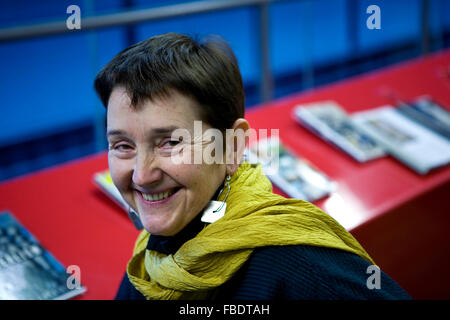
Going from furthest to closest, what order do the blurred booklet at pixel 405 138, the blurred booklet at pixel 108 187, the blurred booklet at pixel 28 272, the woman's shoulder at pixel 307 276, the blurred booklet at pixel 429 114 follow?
the blurred booklet at pixel 429 114, the blurred booklet at pixel 405 138, the blurred booklet at pixel 108 187, the blurred booklet at pixel 28 272, the woman's shoulder at pixel 307 276

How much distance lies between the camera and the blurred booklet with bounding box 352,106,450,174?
71.9 inches

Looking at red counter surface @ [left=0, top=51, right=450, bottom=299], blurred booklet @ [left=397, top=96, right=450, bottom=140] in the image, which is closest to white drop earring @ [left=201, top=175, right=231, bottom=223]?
red counter surface @ [left=0, top=51, right=450, bottom=299]

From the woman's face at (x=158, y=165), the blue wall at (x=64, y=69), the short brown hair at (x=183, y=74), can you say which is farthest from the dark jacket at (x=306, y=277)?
the blue wall at (x=64, y=69)

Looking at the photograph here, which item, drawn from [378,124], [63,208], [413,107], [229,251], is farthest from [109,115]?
[413,107]

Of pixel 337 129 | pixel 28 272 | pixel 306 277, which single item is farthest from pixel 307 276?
pixel 337 129

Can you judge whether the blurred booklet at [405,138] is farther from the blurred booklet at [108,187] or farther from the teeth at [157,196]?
the teeth at [157,196]

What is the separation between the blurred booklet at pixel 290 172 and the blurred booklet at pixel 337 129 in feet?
0.66

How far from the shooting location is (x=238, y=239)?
0.87 m

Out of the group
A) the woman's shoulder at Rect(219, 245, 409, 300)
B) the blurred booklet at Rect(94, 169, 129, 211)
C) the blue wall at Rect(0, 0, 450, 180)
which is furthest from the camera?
the blue wall at Rect(0, 0, 450, 180)

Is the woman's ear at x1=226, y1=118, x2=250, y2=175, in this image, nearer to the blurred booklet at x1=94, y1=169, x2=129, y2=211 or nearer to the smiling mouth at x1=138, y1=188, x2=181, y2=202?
the smiling mouth at x1=138, y1=188, x2=181, y2=202

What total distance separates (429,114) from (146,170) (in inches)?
67.8

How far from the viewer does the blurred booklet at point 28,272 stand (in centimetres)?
126

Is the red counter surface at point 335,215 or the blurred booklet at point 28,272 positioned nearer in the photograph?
the blurred booklet at point 28,272
